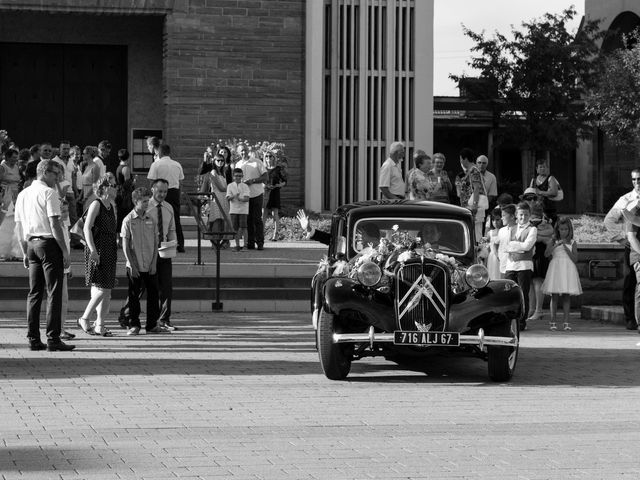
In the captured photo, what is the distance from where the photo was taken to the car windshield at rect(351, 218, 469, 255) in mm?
13586

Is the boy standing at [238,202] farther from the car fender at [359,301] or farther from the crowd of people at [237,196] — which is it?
the car fender at [359,301]

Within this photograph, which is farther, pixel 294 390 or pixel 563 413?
pixel 294 390

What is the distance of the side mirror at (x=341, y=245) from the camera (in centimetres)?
1365

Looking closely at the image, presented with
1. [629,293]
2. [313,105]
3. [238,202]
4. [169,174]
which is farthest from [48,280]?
[313,105]

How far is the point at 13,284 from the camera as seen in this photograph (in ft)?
64.6

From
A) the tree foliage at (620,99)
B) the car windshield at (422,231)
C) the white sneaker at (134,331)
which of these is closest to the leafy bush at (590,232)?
the white sneaker at (134,331)

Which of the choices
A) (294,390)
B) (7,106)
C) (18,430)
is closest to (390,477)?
(18,430)

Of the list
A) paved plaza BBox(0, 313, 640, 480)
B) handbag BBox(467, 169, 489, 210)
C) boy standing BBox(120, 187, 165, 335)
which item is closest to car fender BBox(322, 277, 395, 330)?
paved plaza BBox(0, 313, 640, 480)

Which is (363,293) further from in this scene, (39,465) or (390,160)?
(390,160)

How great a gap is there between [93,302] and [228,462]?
7.81 m

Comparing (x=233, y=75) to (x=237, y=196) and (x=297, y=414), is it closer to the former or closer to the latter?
(x=237, y=196)

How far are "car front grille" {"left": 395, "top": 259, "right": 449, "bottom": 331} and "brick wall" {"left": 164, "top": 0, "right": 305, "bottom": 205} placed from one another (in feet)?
64.1

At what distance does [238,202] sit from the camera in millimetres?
23844

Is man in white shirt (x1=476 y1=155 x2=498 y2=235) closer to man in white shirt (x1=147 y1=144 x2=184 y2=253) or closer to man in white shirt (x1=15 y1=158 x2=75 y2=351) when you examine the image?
man in white shirt (x1=147 y1=144 x2=184 y2=253)
